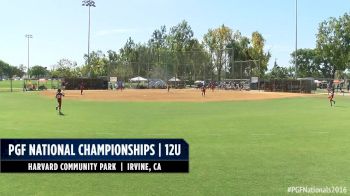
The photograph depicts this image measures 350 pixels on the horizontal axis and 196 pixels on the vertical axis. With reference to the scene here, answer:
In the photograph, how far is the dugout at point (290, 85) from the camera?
70.1m

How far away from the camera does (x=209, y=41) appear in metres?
118

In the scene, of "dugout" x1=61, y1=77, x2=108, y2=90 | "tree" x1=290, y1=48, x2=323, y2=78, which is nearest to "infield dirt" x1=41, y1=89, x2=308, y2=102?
"dugout" x1=61, y1=77, x2=108, y2=90

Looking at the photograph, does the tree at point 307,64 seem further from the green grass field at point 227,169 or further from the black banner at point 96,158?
the black banner at point 96,158

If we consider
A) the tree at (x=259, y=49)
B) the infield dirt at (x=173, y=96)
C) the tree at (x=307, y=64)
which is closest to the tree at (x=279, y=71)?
the tree at (x=307, y=64)

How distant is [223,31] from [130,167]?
366ft

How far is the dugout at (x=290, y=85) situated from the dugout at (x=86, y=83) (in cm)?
3270

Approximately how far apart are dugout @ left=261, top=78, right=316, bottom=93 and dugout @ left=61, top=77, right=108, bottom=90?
3270cm

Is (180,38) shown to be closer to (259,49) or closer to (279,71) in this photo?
(259,49)

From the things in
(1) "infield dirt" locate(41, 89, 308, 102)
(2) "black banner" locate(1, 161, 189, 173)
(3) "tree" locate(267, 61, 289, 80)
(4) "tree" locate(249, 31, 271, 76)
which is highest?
(4) "tree" locate(249, 31, 271, 76)

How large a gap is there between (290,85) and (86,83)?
4042 cm

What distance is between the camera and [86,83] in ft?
300

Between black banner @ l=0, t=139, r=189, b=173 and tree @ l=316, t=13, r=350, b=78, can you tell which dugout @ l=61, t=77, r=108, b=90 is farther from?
black banner @ l=0, t=139, r=189, b=173

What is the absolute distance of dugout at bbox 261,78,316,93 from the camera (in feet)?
230

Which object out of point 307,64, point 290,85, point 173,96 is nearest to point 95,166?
point 173,96
